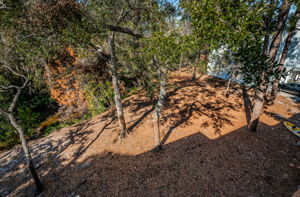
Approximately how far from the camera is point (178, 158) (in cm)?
616

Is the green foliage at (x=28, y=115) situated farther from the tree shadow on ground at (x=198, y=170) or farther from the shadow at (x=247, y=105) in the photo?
the shadow at (x=247, y=105)

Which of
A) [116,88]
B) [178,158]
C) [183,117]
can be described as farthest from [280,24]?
[116,88]

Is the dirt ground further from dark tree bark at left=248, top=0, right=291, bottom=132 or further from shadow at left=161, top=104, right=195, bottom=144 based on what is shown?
dark tree bark at left=248, top=0, right=291, bottom=132

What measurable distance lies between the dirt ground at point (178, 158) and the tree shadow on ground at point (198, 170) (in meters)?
0.03

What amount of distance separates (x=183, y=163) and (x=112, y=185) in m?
3.14

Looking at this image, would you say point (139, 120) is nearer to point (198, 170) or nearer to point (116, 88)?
point (116, 88)

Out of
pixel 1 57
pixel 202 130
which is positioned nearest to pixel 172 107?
pixel 202 130

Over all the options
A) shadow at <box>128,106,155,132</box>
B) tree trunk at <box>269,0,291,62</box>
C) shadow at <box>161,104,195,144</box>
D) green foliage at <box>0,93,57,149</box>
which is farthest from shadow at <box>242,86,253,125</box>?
green foliage at <box>0,93,57,149</box>

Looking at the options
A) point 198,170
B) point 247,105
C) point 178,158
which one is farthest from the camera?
point 247,105

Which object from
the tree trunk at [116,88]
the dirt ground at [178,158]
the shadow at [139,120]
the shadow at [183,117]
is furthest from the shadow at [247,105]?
the tree trunk at [116,88]

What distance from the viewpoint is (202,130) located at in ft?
26.0

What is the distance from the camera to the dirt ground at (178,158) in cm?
486

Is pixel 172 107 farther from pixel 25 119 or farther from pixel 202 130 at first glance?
pixel 25 119

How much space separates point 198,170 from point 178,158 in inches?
39.8
